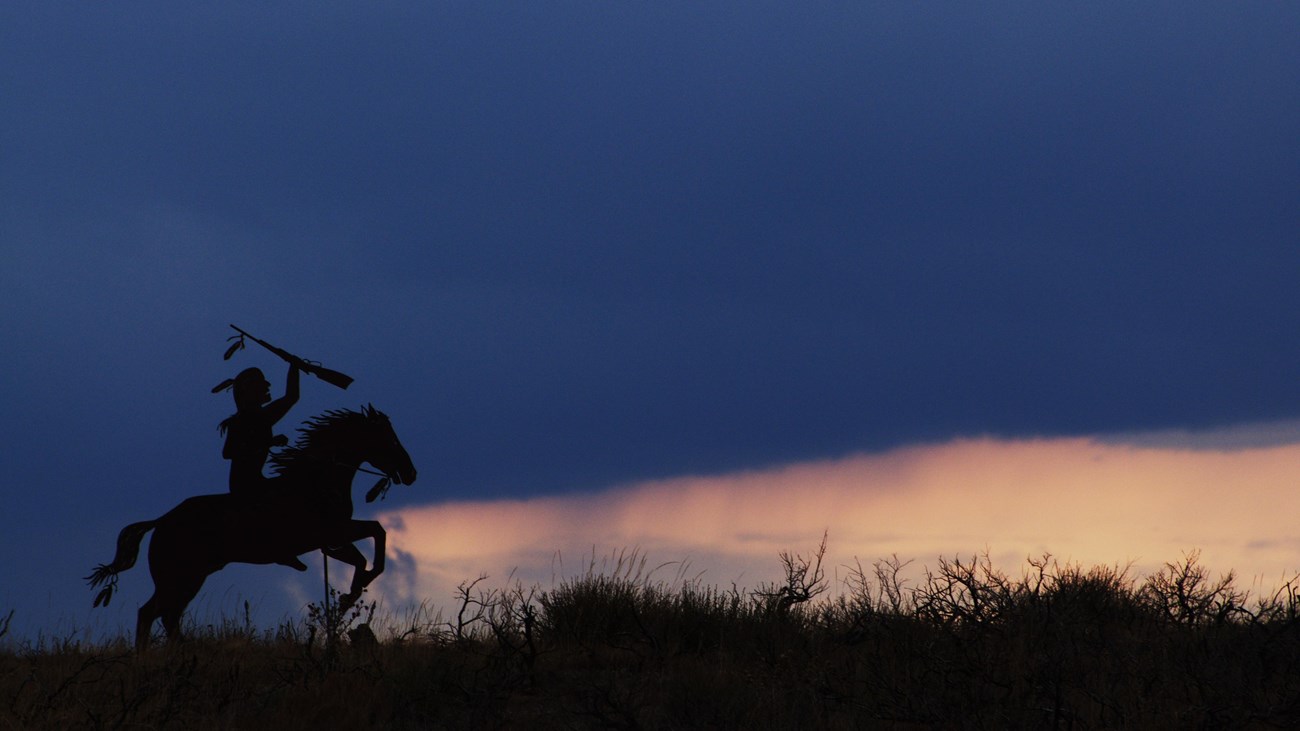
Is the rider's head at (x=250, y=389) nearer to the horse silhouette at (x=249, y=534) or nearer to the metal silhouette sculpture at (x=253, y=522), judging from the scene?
the metal silhouette sculpture at (x=253, y=522)

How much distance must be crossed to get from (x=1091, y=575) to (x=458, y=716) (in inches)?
344

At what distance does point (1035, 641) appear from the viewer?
10.7 metres

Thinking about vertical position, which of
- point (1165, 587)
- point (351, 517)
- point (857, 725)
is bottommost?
point (857, 725)

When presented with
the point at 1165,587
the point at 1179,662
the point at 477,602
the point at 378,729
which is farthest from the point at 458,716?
the point at 1165,587

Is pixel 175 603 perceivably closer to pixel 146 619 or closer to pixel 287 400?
pixel 146 619

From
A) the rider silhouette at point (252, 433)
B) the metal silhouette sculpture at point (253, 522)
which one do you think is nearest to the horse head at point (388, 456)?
the metal silhouette sculpture at point (253, 522)

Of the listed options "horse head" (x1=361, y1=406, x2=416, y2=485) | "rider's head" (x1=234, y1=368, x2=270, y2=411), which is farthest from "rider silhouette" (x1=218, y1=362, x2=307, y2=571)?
"horse head" (x1=361, y1=406, x2=416, y2=485)

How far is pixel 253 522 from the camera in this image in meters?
12.1

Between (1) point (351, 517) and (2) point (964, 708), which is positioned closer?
(2) point (964, 708)

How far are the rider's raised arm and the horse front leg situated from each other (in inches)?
58.6

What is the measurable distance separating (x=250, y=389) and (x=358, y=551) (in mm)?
2275

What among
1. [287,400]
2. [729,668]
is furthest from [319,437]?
[729,668]

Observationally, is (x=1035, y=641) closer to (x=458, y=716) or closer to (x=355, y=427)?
(x=458, y=716)

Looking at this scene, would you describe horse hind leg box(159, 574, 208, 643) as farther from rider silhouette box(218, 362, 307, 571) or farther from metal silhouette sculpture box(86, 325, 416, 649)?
rider silhouette box(218, 362, 307, 571)
